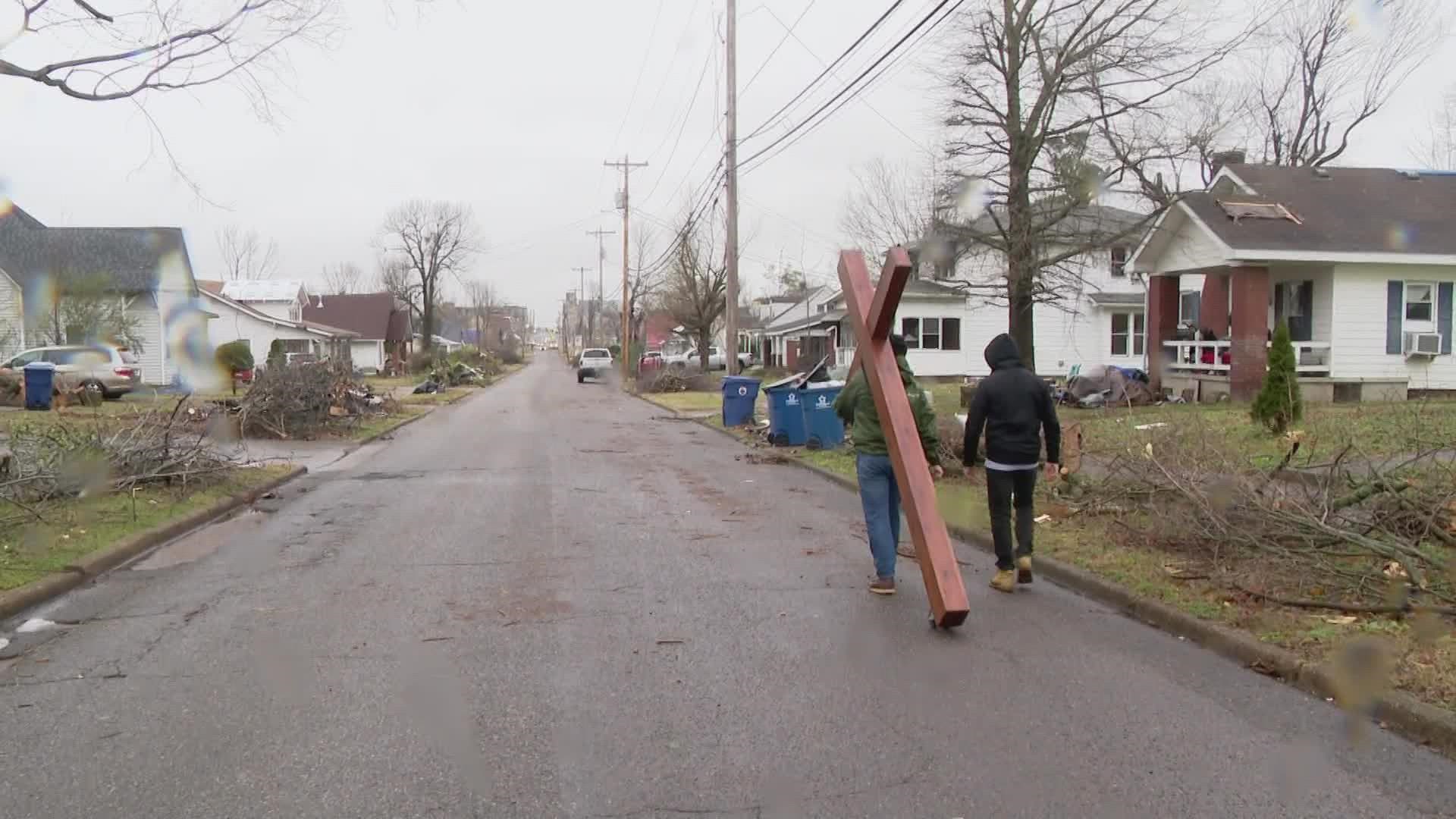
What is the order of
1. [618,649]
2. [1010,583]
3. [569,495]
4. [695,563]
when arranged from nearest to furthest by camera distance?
[618,649] → [1010,583] → [695,563] → [569,495]

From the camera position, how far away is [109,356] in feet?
94.9

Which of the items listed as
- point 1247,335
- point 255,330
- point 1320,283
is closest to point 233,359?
point 255,330

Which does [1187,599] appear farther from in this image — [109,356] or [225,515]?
[109,356]

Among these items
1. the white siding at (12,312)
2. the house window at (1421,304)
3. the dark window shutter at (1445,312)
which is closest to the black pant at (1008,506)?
the house window at (1421,304)

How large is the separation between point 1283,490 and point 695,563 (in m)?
4.39

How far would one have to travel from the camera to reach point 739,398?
2291 centimetres

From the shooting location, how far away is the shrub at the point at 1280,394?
1469 cm

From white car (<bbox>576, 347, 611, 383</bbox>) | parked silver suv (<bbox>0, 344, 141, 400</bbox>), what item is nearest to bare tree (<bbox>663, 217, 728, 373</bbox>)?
white car (<bbox>576, 347, 611, 383</bbox>)

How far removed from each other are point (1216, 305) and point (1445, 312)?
4.51 meters

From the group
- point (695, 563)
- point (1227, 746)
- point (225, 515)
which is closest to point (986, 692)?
point (1227, 746)

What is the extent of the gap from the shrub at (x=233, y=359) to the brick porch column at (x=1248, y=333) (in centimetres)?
3416

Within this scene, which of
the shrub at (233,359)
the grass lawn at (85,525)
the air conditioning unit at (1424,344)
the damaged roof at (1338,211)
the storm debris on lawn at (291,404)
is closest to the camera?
the grass lawn at (85,525)

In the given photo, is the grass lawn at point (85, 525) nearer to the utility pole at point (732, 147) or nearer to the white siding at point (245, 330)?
the utility pole at point (732, 147)

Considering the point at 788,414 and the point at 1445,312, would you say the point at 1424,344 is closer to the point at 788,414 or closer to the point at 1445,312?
the point at 1445,312
